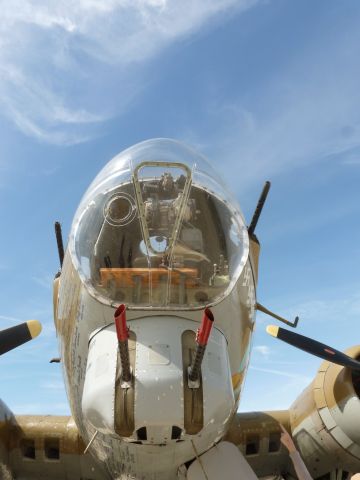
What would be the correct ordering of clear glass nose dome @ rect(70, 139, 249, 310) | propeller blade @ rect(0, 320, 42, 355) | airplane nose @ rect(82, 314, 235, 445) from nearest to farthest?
1. airplane nose @ rect(82, 314, 235, 445)
2. clear glass nose dome @ rect(70, 139, 249, 310)
3. propeller blade @ rect(0, 320, 42, 355)

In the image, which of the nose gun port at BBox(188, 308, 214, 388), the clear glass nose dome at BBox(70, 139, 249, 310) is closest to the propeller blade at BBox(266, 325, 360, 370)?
the clear glass nose dome at BBox(70, 139, 249, 310)

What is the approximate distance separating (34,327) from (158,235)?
2791 millimetres

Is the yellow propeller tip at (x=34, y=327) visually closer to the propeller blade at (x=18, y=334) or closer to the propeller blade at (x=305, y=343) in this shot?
the propeller blade at (x=18, y=334)

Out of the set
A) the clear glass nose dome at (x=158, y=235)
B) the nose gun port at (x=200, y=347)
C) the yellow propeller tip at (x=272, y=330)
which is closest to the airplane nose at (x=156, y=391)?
the nose gun port at (x=200, y=347)

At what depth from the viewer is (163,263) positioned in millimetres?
5008

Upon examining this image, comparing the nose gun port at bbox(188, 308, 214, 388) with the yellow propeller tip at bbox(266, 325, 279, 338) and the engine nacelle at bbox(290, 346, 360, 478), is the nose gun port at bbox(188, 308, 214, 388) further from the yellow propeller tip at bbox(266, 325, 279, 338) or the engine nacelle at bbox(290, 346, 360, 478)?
the engine nacelle at bbox(290, 346, 360, 478)

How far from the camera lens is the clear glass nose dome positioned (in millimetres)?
5000

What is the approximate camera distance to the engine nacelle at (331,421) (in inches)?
301

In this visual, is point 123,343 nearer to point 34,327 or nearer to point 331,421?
point 34,327

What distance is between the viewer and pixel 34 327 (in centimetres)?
686

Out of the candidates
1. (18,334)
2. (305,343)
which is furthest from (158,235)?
(305,343)

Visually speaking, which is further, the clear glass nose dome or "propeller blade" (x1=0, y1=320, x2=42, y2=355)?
"propeller blade" (x1=0, y1=320, x2=42, y2=355)

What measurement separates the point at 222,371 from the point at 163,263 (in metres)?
1.24

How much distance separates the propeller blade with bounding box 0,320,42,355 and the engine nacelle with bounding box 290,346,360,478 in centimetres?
468
